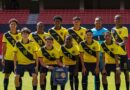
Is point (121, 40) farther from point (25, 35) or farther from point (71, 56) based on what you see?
point (25, 35)

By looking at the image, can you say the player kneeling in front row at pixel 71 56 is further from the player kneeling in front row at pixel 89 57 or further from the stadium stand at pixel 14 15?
the stadium stand at pixel 14 15

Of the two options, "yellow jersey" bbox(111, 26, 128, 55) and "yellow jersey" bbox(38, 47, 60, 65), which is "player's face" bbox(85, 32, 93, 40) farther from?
"yellow jersey" bbox(111, 26, 128, 55)

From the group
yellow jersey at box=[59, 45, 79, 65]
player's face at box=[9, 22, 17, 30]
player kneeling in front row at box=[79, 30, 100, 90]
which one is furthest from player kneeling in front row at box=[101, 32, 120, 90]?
player's face at box=[9, 22, 17, 30]

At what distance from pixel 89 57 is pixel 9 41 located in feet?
7.23

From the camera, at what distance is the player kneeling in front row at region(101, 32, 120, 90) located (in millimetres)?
12214

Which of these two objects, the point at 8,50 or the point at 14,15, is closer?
the point at 8,50

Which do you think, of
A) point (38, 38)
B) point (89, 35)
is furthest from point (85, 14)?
point (89, 35)

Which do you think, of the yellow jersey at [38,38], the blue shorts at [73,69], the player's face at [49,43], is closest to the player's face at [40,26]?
the yellow jersey at [38,38]

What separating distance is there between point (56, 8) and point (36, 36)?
76.9ft

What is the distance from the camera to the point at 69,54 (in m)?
12.3

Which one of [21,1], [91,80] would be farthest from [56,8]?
[91,80]

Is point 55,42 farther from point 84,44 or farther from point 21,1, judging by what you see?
point 21,1

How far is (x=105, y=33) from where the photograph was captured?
39.6 ft

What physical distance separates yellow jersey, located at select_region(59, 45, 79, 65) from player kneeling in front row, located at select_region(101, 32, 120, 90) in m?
0.67
